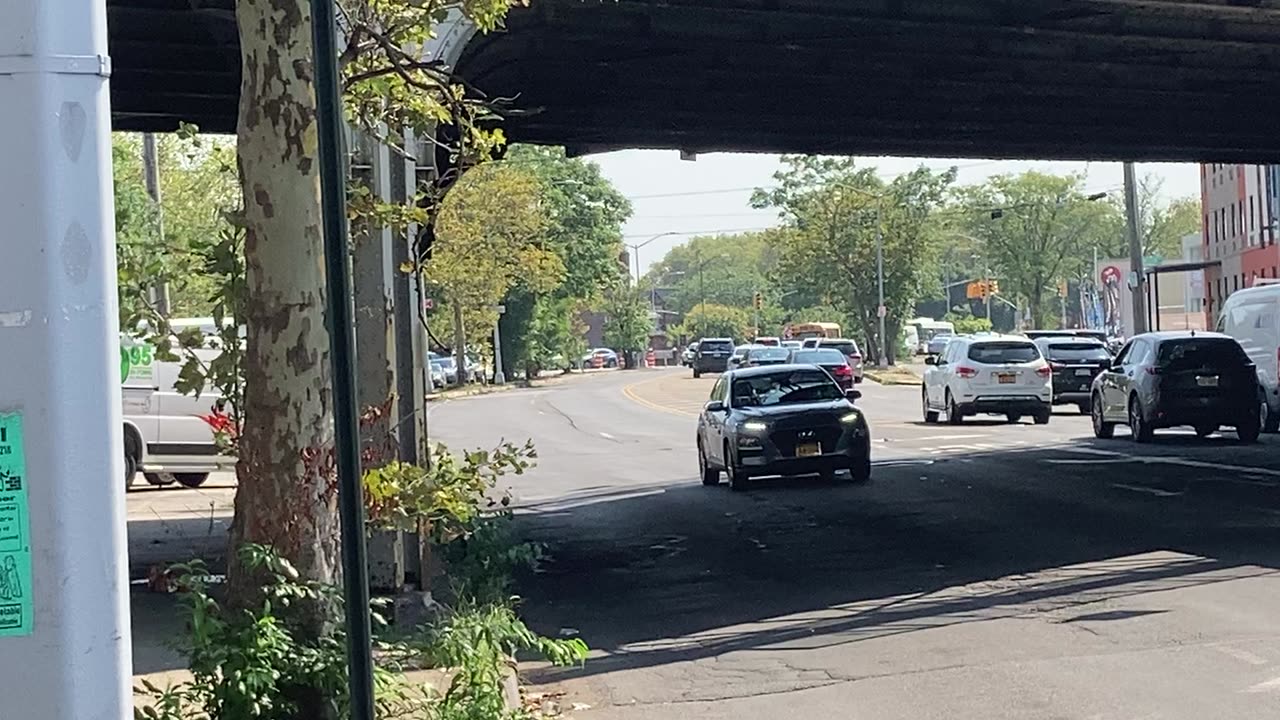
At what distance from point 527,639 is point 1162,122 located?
19360mm

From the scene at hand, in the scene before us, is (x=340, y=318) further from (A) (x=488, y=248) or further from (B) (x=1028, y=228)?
(B) (x=1028, y=228)

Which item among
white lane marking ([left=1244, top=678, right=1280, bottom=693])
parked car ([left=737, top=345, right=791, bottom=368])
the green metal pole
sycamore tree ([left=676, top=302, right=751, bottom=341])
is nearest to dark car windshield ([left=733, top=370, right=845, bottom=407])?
white lane marking ([left=1244, top=678, right=1280, bottom=693])

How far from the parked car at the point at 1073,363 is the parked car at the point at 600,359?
264 feet

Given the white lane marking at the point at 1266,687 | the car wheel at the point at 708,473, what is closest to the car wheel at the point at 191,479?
the car wheel at the point at 708,473

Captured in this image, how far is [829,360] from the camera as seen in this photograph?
45750 millimetres

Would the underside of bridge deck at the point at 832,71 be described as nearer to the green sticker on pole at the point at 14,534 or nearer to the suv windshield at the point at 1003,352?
the suv windshield at the point at 1003,352

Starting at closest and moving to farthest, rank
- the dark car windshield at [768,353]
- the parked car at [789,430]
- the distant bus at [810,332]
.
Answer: the parked car at [789,430]
the dark car windshield at [768,353]
the distant bus at [810,332]

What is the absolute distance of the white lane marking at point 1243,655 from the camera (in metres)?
8.84

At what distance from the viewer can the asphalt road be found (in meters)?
8.61

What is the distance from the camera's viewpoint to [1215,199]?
6844cm

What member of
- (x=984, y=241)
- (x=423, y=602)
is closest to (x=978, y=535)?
(x=423, y=602)

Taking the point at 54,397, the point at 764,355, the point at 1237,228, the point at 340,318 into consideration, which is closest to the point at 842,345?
the point at 764,355

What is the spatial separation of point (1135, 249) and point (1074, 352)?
6.30 m

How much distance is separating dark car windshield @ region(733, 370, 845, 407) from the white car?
10.8 m
